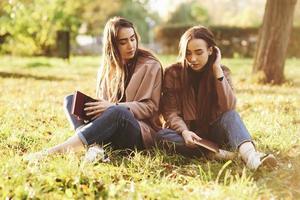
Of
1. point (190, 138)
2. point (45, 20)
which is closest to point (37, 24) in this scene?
point (45, 20)

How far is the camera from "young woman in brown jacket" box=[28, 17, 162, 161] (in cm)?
429

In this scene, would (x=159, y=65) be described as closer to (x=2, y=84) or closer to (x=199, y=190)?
(x=199, y=190)

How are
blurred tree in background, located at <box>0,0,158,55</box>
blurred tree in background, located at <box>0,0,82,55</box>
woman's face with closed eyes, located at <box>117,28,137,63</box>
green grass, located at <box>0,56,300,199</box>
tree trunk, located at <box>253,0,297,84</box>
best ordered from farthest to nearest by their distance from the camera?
1. blurred tree in background, located at <box>0,0,82,55</box>
2. blurred tree in background, located at <box>0,0,158,55</box>
3. tree trunk, located at <box>253,0,297,84</box>
4. woman's face with closed eyes, located at <box>117,28,137,63</box>
5. green grass, located at <box>0,56,300,199</box>

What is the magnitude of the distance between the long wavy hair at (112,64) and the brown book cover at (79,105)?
1.17 feet

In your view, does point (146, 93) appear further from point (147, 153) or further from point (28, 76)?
point (28, 76)

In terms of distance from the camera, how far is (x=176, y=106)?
4793mm

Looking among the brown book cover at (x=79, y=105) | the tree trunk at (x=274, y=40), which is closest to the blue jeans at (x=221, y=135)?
the brown book cover at (x=79, y=105)

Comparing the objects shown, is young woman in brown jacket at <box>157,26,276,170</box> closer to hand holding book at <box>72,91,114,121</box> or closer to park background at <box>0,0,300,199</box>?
park background at <box>0,0,300,199</box>

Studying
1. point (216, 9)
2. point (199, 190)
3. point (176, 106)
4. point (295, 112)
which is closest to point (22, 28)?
point (295, 112)

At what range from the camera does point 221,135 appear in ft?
15.4

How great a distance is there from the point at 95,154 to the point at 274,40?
641 cm

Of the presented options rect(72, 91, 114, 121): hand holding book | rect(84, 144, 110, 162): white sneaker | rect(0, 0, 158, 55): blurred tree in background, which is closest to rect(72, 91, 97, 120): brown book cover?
rect(72, 91, 114, 121): hand holding book

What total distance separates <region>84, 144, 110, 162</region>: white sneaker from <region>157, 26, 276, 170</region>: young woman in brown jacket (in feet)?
1.91

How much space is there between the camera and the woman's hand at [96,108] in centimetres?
444
